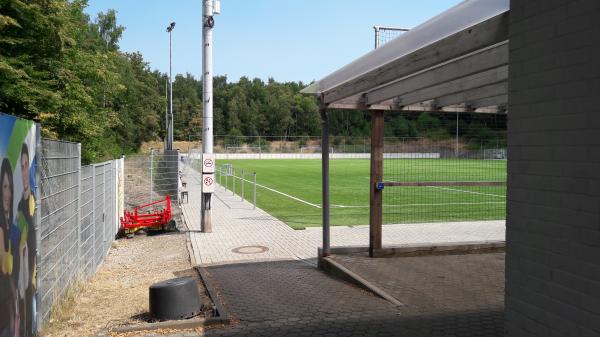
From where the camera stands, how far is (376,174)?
8.69m

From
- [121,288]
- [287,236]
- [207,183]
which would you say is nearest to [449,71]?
[121,288]

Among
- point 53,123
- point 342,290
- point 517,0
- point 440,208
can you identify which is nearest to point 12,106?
point 53,123

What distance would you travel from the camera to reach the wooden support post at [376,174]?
8.59 meters

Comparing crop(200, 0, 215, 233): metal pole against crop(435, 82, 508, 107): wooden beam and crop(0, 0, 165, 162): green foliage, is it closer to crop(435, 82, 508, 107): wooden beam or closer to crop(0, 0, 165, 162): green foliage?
crop(435, 82, 508, 107): wooden beam

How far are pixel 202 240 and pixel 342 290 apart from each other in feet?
18.6

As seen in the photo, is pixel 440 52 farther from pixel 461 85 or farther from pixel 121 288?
pixel 121 288

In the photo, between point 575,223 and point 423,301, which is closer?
point 575,223

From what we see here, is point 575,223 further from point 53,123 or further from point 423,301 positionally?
point 53,123

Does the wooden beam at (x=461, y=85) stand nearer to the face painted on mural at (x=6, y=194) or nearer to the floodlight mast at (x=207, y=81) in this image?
the face painted on mural at (x=6, y=194)

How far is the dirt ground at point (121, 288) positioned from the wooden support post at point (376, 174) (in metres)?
3.04

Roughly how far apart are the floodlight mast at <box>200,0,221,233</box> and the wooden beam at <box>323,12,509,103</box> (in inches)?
269

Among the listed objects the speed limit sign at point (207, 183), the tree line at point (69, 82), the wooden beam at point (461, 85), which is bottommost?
the speed limit sign at point (207, 183)

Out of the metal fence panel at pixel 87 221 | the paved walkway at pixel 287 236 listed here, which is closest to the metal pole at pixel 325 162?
the paved walkway at pixel 287 236

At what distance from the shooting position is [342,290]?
7090 millimetres
